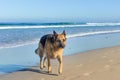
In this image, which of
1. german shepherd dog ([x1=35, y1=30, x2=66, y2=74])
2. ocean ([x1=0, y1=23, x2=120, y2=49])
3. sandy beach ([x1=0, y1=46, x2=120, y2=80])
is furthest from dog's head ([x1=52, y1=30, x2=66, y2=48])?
ocean ([x1=0, y1=23, x2=120, y2=49])

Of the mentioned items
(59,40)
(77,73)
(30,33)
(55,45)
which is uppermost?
(59,40)

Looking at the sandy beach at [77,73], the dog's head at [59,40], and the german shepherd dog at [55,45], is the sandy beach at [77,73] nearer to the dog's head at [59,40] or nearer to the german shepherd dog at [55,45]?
the german shepherd dog at [55,45]

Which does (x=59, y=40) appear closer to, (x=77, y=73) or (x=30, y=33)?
(x=77, y=73)

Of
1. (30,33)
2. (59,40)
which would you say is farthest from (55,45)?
(30,33)

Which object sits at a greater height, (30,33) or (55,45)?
(55,45)

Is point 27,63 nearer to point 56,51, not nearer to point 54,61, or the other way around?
point 54,61

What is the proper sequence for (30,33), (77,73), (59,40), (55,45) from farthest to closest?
1. (30,33)
2. (55,45)
3. (59,40)
4. (77,73)

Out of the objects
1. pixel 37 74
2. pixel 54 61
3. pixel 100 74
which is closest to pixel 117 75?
pixel 100 74

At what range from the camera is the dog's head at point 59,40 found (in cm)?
712

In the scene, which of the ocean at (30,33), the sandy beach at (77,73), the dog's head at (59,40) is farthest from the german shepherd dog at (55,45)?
the ocean at (30,33)

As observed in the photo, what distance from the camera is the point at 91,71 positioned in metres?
7.13

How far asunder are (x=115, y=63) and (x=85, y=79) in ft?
6.11

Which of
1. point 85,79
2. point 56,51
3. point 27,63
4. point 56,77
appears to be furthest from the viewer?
point 27,63

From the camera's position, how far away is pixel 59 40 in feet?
23.5
